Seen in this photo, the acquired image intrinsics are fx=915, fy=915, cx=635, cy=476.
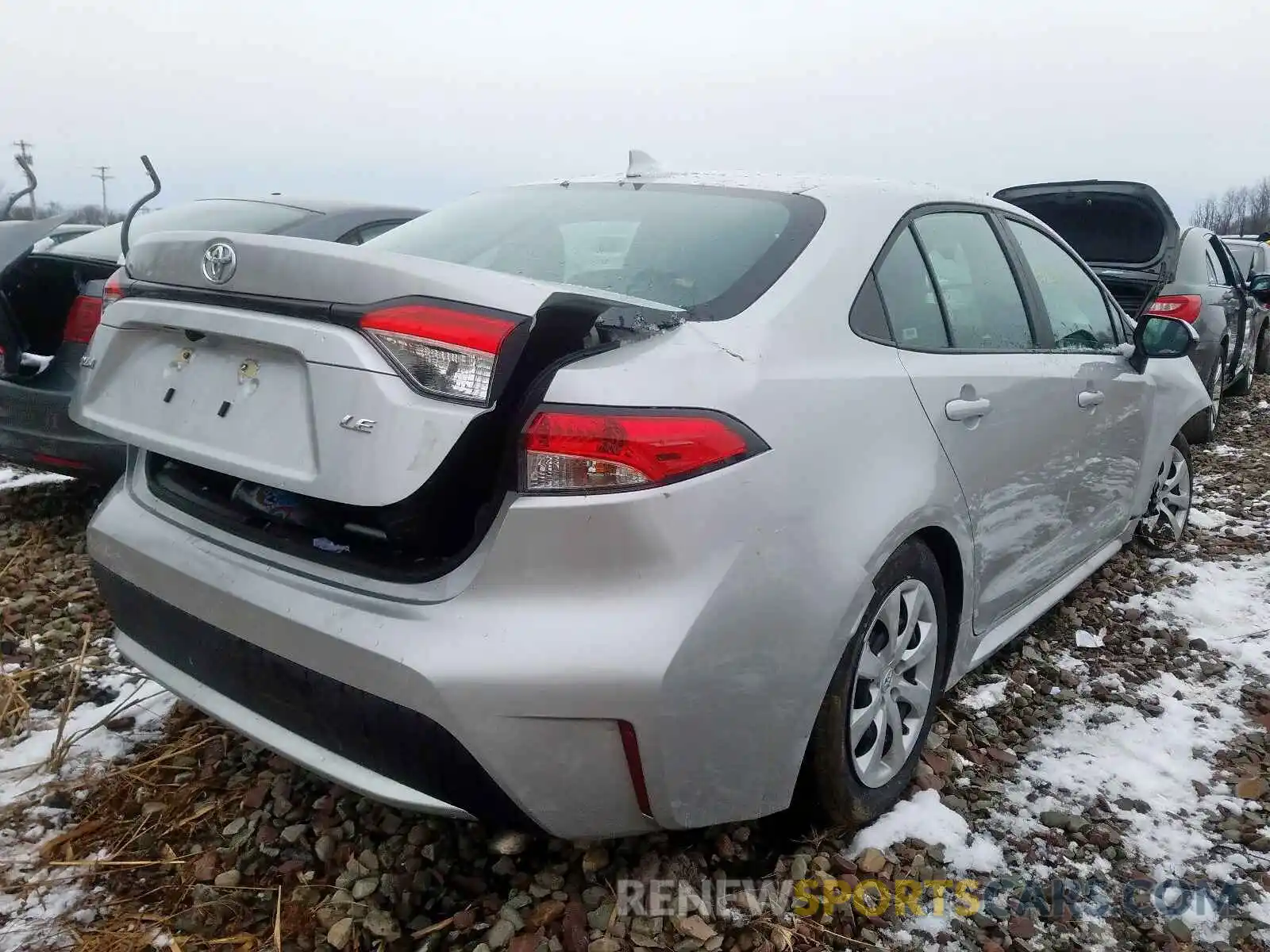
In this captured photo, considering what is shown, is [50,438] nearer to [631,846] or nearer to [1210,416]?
[631,846]

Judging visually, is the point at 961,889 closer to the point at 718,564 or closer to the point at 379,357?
the point at 718,564

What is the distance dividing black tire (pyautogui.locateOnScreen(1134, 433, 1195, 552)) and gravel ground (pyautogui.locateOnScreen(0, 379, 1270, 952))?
116 cm

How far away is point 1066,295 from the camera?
3059mm

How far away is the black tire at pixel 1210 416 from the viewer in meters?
4.30

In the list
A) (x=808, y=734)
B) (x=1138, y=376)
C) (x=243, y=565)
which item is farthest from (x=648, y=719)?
(x=1138, y=376)

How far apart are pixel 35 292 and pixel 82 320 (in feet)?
0.76

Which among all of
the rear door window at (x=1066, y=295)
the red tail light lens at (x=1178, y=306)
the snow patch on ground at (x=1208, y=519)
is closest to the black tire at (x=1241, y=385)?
the red tail light lens at (x=1178, y=306)

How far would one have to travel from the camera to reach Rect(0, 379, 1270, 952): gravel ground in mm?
1784

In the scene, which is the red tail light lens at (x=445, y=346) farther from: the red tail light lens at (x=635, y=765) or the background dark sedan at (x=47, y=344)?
the background dark sedan at (x=47, y=344)

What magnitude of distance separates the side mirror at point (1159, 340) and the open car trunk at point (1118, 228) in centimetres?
282

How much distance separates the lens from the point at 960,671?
241 centimetres

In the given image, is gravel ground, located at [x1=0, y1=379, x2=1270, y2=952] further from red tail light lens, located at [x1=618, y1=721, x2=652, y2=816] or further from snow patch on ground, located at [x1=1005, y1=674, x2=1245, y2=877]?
red tail light lens, located at [x1=618, y1=721, x2=652, y2=816]

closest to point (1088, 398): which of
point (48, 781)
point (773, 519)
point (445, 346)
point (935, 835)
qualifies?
point (935, 835)

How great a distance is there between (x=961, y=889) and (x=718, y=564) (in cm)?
101
